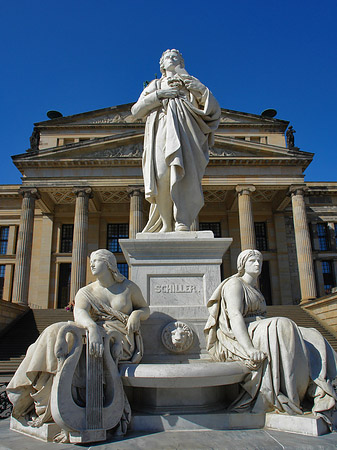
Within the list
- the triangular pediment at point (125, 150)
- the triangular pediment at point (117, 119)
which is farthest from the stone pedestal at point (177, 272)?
the triangular pediment at point (117, 119)

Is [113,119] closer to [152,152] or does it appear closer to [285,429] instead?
[152,152]

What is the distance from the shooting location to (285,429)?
3104 millimetres

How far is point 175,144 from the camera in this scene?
4848 millimetres

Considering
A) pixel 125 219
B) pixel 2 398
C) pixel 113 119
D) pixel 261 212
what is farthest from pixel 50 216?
pixel 2 398

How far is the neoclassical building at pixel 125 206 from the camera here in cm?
3328

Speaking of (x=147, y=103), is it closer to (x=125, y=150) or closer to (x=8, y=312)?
(x=8, y=312)

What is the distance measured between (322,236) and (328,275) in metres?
4.17

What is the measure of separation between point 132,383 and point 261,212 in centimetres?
3941

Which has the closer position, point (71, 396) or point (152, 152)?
point (71, 396)

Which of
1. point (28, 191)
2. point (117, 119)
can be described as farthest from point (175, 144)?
point (117, 119)

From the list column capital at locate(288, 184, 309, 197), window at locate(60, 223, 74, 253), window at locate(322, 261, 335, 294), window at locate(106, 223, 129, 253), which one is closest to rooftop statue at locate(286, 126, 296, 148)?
column capital at locate(288, 184, 309, 197)

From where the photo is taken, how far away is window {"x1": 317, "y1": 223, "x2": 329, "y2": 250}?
40.3 metres

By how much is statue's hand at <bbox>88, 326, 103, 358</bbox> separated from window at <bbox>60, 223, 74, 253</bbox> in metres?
37.3

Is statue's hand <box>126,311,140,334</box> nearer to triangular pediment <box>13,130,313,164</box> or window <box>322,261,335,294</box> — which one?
triangular pediment <box>13,130,313,164</box>
